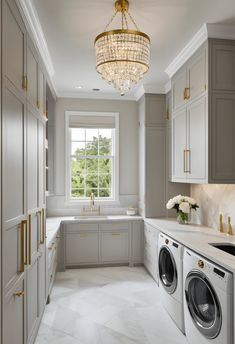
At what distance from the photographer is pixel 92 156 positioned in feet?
16.1

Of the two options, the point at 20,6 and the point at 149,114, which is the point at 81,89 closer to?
the point at 149,114

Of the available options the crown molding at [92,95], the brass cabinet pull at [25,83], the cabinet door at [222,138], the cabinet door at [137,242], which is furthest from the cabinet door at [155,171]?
the brass cabinet pull at [25,83]

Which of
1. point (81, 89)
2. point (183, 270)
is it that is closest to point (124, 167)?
point (81, 89)

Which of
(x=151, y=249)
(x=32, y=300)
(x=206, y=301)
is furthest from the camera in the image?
(x=151, y=249)

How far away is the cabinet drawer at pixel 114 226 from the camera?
434cm

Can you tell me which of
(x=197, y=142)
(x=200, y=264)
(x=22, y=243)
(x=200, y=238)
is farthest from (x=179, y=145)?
(x=22, y=243)

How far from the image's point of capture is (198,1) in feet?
7.11

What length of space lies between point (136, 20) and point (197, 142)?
4.38ft

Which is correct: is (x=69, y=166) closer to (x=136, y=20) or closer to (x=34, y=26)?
(x=34, y=26)

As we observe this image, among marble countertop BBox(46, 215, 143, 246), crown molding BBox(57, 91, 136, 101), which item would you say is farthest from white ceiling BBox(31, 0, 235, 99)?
marble countertop BBox(46, 215, 143, 246)

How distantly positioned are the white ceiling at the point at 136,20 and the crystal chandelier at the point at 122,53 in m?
0.20

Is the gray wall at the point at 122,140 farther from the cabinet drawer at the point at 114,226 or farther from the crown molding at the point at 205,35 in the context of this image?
the crown molding at the point at 205,35

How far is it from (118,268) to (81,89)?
2.87 m

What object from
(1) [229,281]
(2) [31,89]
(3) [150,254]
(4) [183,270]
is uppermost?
(2) [31,89]
